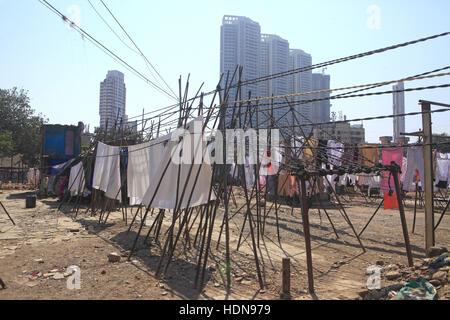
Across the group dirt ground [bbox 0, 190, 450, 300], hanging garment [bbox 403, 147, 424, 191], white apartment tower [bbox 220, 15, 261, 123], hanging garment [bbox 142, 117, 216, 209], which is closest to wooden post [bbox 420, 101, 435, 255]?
dirt ground [bbox 0, 190, 450, 300]

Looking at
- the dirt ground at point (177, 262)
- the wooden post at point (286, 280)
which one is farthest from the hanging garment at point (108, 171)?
the wooden post at point (286, 280)

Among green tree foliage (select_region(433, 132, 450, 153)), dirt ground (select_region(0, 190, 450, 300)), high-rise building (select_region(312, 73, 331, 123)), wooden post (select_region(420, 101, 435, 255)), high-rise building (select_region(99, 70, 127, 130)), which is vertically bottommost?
dirt ground (select_region(0, 190, 450, 300))

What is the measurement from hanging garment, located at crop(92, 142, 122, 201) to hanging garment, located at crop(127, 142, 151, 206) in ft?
3.21

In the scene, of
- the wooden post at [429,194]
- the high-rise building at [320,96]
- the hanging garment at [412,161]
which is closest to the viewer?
the wooden post at [429,194]

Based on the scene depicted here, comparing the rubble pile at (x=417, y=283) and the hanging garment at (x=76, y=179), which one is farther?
the hanging garment at (x=76, y=179)

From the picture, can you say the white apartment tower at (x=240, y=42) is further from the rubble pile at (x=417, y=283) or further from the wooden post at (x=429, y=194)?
the rubble pile at (x=417, y=283)

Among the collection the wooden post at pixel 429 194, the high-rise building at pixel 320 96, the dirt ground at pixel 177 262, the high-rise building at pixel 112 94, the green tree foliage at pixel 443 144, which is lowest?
the dirt ground at pixel 177 262

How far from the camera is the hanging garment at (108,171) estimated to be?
990 cm

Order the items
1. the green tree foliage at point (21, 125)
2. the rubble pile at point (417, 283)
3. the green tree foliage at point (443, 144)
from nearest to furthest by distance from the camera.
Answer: the rubble pile at point (417, 283), the green tree foliage at point (443, 144), the green tree foliage at point (21, 125)

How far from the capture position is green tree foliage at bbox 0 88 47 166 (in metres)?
30.3

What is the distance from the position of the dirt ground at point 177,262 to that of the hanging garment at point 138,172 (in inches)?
47.8

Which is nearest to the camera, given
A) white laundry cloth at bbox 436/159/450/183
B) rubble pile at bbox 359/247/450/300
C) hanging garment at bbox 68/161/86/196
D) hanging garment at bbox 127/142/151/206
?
rubble pile at bbox 359/247/450/300

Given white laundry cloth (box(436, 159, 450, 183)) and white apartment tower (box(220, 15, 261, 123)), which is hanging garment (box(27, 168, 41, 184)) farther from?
white laundry cloth (box(436, 159, 450, 183))

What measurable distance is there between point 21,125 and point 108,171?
2851 centimetres
